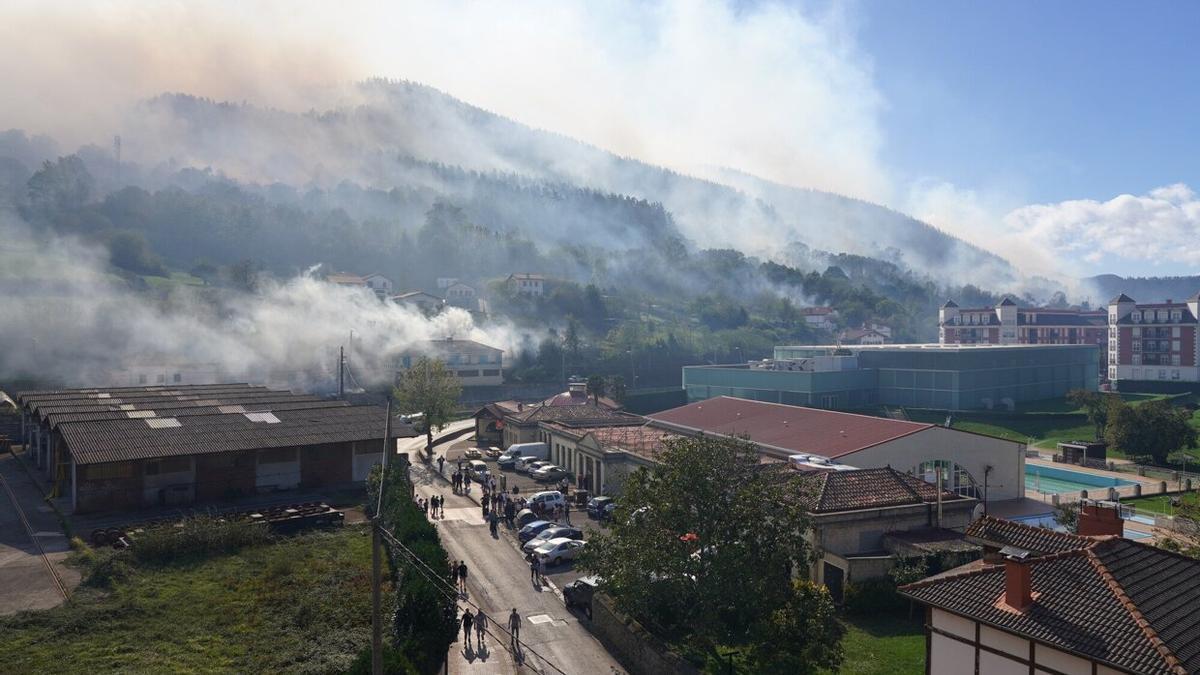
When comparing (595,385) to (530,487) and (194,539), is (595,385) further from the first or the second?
(194,539)

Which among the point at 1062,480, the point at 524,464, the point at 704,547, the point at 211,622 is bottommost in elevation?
the point at 1062,480

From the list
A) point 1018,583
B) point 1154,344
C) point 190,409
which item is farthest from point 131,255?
point 1154,344

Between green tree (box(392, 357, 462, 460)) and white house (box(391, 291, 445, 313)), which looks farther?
white house (box(391, 291, 445, 313))

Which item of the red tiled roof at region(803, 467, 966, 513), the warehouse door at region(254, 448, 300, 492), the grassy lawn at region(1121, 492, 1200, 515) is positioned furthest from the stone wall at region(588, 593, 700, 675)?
the grassy lawn at region(1121, 492, 1200, 515)

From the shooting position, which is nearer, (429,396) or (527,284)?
(429,396)

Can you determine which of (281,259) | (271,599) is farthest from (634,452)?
(281,259)

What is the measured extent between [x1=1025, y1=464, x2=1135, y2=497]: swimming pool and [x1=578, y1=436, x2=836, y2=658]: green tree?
27.9 m

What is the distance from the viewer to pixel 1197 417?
202 ft

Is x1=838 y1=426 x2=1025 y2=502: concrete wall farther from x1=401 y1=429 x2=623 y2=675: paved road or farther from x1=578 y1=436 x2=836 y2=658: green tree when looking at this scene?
x1=578 y1=436 x2=836 y2=658: green tree

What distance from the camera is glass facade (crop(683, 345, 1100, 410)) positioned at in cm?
5888

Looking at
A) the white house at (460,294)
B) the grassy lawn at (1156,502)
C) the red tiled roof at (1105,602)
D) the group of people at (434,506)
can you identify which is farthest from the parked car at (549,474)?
the white house at (460,294)

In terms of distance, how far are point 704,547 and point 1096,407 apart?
155ft

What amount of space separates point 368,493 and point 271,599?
38.5ft

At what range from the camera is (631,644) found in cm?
1917
